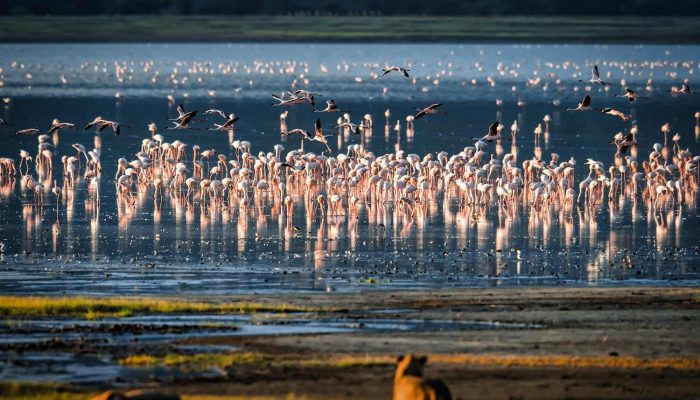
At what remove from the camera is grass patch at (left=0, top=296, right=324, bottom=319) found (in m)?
22.0

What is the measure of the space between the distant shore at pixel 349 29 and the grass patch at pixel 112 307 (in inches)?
4686

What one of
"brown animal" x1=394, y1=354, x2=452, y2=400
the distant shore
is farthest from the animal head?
the distant shore

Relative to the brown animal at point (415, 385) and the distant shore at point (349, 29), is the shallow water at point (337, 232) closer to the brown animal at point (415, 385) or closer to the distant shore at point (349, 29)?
the brown animal at point (415, 385)

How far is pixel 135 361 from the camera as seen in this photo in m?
18.2

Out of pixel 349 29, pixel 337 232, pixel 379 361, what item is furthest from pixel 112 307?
pixel 349 29

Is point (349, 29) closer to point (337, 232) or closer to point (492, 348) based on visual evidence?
point (337, 232)

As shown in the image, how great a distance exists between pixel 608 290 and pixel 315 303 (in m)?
4.79

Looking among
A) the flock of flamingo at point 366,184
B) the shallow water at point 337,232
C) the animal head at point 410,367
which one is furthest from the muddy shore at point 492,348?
the flock of flamingo at point 366,184

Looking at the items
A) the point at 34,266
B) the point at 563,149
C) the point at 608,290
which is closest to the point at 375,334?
the point at 608,290

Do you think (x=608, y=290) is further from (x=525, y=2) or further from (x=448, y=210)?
(x=525, y=2)

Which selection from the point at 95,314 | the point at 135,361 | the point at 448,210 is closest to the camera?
the point at 135,361

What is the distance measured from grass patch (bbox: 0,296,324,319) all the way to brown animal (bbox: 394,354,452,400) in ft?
24.7

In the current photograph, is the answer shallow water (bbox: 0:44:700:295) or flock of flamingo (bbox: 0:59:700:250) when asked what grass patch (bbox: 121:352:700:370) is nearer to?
shallow water (bbox: 0:44:700:295)

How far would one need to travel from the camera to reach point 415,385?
46.6 feet
